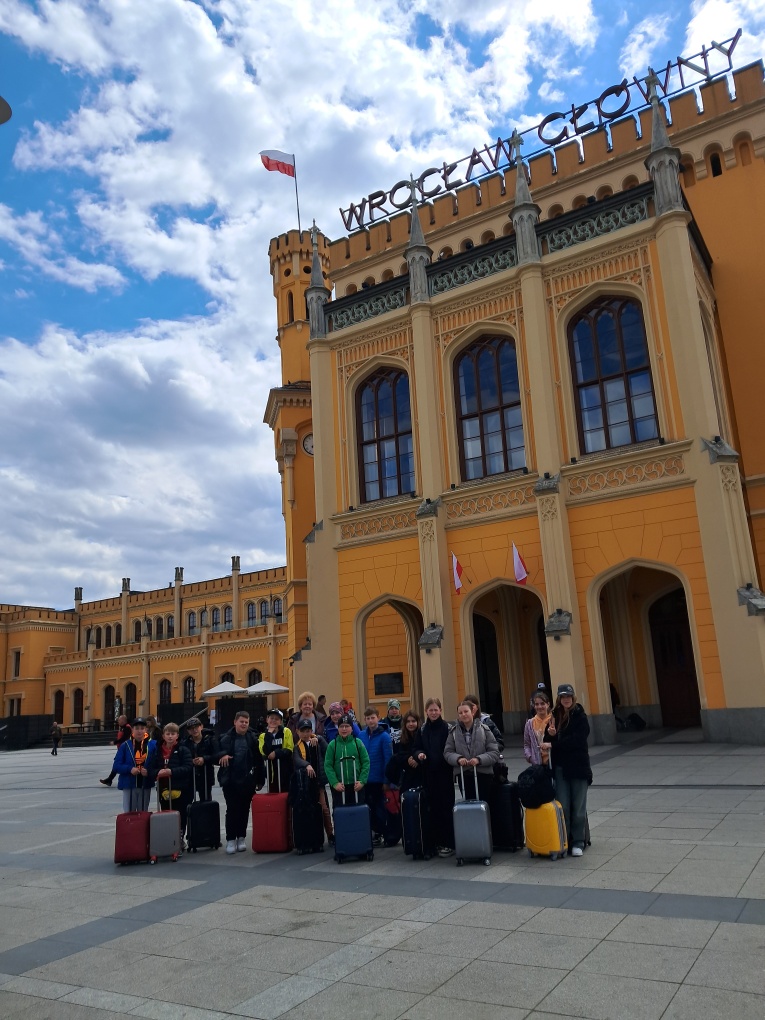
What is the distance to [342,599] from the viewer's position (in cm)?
2084

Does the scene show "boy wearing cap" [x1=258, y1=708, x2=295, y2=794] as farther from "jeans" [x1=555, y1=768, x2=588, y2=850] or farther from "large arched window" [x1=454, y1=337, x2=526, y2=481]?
"large arched window" [x1=454, y1=337, x2=526, y2=481]

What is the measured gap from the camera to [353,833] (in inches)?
319

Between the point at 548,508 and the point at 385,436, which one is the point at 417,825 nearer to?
the point at 548,508

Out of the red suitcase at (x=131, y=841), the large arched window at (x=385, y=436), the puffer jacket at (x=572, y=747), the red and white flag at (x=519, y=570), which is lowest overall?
the red suitcase at (x=131, y=841)

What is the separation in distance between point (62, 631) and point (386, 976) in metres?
67.1

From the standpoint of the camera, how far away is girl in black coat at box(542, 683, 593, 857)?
7.59 m

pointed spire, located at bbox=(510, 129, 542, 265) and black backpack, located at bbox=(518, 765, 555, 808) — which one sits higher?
pointed spire, located at bbox=(510, 129, 542, 265)

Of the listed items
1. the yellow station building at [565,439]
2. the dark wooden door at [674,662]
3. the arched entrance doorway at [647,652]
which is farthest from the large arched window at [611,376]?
the dark wooden door at [674,662]

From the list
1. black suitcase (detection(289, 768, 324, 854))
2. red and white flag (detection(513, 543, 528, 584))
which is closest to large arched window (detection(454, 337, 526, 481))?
red and white flag (detection(513, 543, 528, 584))

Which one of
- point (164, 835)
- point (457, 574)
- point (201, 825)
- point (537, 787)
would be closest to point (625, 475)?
point (457, 574)

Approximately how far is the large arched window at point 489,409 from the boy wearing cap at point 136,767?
12042mm

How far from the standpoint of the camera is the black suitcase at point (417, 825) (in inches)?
312

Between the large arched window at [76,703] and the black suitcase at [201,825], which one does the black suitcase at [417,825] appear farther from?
the large arched window at [76,703]

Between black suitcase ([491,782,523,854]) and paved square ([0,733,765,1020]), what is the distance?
25 centimetres
